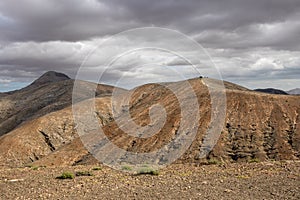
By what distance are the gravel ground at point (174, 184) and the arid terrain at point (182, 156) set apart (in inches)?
1.7

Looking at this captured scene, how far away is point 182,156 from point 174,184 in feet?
48.9

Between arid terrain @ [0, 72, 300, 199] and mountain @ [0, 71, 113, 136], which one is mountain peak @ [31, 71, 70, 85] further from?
arid terrain @ [0, 72, 300, 199]

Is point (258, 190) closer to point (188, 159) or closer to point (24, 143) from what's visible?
→ point (188, 159)

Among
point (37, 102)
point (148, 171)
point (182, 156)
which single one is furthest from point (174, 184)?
point (37, 102)

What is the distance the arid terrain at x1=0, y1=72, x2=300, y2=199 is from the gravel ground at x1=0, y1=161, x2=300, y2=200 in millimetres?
44

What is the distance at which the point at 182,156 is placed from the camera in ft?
105

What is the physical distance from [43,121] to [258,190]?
168 ft

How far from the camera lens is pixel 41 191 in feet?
55.9

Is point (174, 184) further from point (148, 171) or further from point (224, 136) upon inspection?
point (224, 136)

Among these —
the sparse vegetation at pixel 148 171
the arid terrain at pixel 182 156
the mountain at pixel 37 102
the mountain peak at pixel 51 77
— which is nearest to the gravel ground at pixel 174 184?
the arid terrain at pixel 182 156

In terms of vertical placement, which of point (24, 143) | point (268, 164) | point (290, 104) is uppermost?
point (290, 104)

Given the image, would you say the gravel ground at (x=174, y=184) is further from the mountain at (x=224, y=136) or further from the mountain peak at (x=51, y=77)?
the mountain peak at (x=51, y=77)

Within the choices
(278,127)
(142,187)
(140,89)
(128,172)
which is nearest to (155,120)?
(278,127)

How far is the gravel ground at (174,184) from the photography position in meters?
15.3
